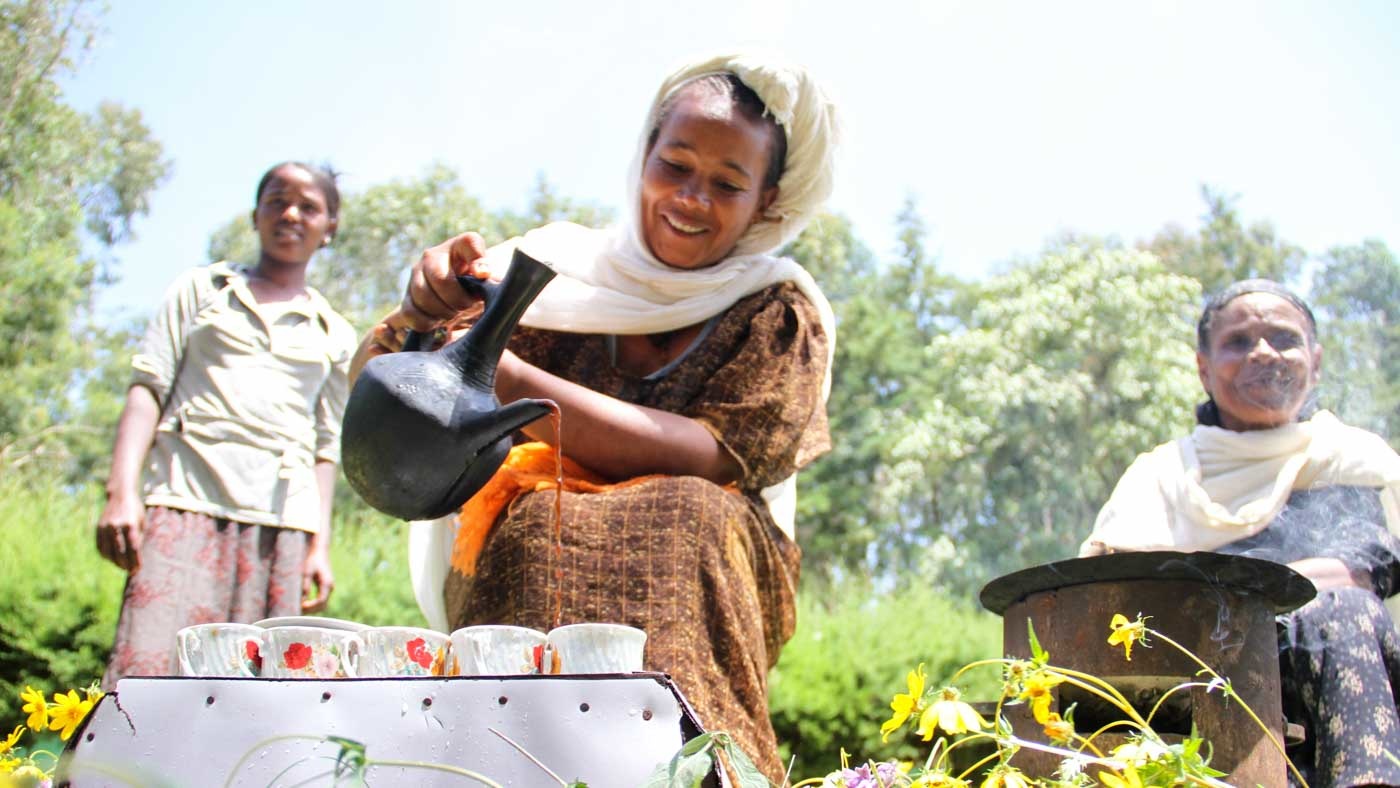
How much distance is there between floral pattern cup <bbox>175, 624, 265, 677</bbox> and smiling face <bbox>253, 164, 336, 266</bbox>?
292 centimetres

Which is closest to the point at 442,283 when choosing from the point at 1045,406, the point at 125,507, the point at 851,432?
the point at 125,507

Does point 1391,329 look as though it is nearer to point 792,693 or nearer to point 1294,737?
point 792,693

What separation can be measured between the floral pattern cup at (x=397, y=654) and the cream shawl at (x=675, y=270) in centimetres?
132

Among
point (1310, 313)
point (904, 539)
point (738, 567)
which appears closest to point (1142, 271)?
point (904, 539)

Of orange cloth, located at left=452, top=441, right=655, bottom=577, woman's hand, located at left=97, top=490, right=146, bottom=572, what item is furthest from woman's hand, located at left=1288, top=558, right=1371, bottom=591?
woman's hand, located at left=97, top=490, right=146, bottom=572

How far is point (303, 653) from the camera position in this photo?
4.77ft

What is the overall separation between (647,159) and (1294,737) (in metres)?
1.76

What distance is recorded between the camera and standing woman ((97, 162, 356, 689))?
359 cm

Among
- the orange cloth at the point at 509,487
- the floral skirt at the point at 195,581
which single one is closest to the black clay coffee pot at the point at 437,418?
the orange cloth at the point at 509,487

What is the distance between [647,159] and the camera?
2.92 meters

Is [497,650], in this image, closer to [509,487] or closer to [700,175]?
[509,487]

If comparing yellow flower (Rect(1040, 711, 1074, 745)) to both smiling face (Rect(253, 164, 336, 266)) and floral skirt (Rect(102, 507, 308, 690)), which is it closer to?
floral skirt (Rect(102, 507, 308, 690))

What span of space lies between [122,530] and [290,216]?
3.82ft

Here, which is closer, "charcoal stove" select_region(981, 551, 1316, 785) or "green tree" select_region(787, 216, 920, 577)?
"charcoal stove" select_region(981, 551, 1316, 785)
